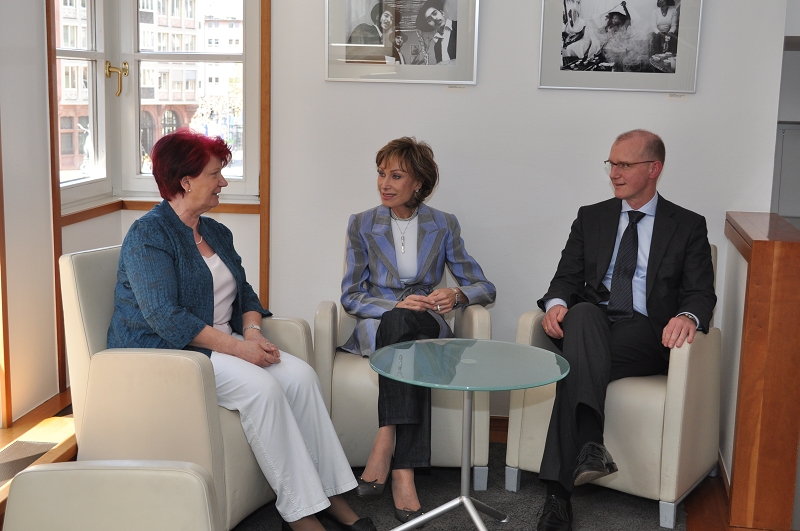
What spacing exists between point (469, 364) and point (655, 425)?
74 centimetres

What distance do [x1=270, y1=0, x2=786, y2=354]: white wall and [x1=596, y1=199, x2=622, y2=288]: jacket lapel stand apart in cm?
45

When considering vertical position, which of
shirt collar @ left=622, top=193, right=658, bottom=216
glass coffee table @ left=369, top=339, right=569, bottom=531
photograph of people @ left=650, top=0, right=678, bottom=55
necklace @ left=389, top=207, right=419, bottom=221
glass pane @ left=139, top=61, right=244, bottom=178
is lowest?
glass coffee table @ left=369, top=339, right=569, bottom=531

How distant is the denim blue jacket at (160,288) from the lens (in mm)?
2443

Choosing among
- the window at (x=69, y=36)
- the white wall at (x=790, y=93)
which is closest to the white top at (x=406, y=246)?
the window at (x=69, y=36)

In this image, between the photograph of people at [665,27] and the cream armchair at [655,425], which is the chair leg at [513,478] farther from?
the photograph of people at [665,27]

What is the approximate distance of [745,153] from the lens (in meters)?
3.45

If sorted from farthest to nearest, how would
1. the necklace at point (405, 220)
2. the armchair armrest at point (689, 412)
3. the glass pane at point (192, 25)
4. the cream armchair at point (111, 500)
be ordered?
the glass pane at point (192, 25)
the necklace at point (405, 220)
the armchair armrest at point (689, 412)
the cream armchair at point (111, 500)

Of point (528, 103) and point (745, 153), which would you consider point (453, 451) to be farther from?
point (745, 153)

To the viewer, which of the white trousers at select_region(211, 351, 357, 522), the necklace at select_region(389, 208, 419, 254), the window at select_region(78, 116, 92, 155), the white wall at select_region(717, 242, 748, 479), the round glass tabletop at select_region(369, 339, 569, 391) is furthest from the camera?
the window at select_region(78, 116, 92, 155)

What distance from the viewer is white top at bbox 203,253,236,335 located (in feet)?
9.07

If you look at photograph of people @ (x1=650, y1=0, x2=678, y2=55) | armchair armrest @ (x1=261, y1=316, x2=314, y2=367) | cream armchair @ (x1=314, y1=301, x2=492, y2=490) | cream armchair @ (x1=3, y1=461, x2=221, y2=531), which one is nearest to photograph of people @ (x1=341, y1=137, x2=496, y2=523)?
cream armchair @ (x1=314, y1=301, x2=492, y2=490)

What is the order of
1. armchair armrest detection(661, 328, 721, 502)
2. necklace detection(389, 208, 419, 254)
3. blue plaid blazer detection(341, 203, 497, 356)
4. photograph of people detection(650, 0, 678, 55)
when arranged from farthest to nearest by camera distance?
photograph of people detection(650, 0, 678, 55), necklace detection(389, 208, 419, 254), blue plaid blazer detection(341, 203, 497, 356), armchair armrest detection(661, 328, 721, 502)

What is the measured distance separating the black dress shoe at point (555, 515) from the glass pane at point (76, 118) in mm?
2388

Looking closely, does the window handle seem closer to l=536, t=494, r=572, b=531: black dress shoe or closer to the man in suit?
the man in suit
